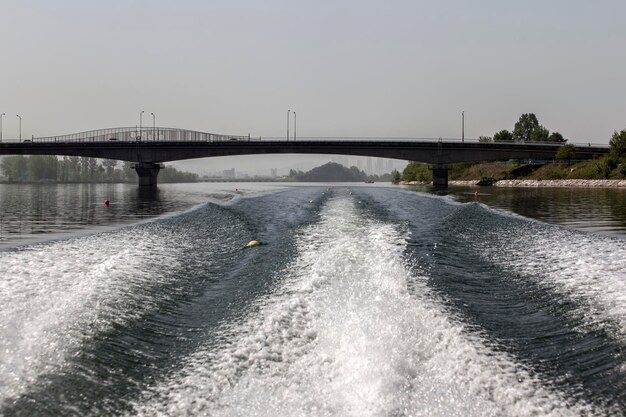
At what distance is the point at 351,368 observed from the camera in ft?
22.5

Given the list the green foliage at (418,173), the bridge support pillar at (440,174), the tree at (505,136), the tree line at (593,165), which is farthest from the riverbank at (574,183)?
the tree at (505,136)

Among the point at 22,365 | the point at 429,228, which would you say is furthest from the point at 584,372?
the point at 429,228

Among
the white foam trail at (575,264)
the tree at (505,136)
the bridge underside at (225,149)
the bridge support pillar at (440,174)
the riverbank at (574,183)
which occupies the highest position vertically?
the tree at (505,136)

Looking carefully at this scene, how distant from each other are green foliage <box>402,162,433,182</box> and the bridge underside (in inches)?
2250

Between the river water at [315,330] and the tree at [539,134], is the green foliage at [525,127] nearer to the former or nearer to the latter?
the tree at [539,134]

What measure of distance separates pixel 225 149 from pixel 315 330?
309 ft

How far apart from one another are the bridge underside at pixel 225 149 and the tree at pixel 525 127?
337ft

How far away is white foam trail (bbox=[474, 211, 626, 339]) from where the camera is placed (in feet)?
31.7

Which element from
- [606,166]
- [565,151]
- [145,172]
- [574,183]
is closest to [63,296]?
[145,172]

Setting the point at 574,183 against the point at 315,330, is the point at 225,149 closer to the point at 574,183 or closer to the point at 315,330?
the point at 574,183

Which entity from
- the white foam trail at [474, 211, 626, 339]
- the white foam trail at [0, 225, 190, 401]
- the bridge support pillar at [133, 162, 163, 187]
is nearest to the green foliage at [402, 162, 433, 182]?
the bridge support pillar at [133, 162, 163, 187]

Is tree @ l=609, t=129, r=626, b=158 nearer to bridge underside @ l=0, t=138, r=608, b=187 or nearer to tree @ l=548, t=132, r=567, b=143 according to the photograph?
bridge underside @ l=0, t=138, r=608, b=187

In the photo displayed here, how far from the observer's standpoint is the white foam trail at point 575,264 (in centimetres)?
965

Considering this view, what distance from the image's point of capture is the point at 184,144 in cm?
9869
